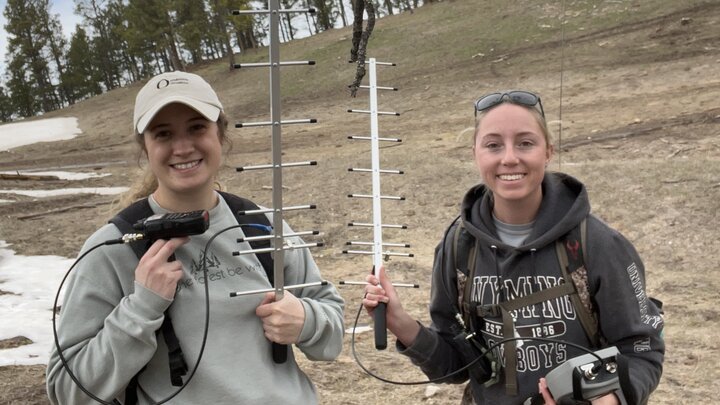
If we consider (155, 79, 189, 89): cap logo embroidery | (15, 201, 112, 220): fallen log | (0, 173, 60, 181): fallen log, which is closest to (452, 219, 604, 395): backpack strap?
(155, 79, 189, 89): cap logo embroidery

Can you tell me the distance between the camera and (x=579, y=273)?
218 cm

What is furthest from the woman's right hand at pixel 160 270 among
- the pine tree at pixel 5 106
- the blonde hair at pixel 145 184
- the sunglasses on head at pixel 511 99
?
the pine tree at pixel 5 106

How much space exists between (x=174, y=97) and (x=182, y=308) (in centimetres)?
64

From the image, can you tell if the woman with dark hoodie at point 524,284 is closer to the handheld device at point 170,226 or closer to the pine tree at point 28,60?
the handheld device at point 170,226

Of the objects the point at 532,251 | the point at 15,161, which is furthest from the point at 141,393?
the point at 15,161

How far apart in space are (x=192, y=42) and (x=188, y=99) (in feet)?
109

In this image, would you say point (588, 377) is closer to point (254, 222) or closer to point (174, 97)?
point (254, 222)

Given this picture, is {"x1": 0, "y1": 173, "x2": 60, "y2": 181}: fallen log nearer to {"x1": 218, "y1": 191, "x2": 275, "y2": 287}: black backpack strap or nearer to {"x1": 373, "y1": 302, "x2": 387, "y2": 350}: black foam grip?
{"x1": 218, "y1": 191, "x2": 275, "y2": 287}: black backpack strap

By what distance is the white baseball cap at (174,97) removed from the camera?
2.03 metres

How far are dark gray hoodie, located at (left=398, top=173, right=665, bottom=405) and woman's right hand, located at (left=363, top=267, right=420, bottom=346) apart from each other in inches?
1.5

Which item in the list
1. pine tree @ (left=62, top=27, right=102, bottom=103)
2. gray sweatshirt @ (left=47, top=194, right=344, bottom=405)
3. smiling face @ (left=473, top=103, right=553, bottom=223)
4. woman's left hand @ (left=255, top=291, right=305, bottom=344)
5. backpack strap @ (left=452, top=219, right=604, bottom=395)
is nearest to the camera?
gray sweatshirt @ (left=47, top=194, right=344, bottom=405)

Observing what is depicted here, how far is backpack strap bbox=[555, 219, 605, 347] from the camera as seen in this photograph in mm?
2180

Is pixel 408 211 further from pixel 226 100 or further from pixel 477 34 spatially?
pixel 226 100

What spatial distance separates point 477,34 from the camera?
25281 mm
